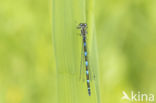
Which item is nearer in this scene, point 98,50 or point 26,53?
point 98,50

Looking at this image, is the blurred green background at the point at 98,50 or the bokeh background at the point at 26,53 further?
the bokeh background at the point at 26,53

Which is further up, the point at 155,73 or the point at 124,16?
the point at 124,16

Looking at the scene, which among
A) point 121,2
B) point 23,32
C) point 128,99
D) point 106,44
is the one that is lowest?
point 128,99

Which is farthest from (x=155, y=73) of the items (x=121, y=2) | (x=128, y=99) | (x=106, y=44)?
(x=121, y=2)

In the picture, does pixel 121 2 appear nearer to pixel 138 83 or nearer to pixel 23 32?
pixel 138 83

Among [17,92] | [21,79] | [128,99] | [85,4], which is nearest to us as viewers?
[85,4]

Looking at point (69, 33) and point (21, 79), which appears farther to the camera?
point (21, 79)

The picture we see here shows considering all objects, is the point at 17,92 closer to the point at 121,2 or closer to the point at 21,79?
the point at 21,79

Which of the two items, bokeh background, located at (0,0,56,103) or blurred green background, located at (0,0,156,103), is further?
bokeh background, located at (0,0,56,103)

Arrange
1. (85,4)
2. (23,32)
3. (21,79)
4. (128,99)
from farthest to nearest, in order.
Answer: (23,32) → (21,79) → (128,99) → (85,4)
